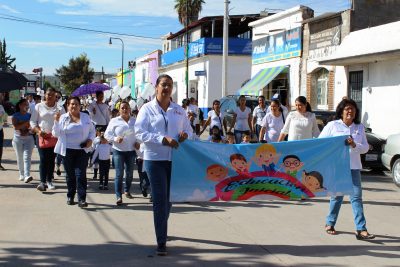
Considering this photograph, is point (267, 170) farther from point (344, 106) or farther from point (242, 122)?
point (242, 122)

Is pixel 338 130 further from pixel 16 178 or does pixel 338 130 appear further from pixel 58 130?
pixel 16 178

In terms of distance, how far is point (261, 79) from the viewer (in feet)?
88.1

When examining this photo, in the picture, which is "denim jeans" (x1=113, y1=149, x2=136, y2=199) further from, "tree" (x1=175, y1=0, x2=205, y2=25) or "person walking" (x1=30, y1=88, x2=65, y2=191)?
"tree" (x1=175, y1=0, x2=205, y2=25)

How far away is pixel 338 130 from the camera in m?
6.75

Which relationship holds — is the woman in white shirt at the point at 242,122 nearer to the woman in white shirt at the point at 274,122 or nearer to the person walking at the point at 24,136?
the woman in white shirt at the point at 274,122

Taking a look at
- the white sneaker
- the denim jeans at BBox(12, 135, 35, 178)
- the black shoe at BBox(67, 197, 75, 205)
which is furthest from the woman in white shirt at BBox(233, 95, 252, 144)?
the black shoe at BBox(67, 197, 75, 205)

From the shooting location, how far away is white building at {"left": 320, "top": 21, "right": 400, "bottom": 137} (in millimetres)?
17359

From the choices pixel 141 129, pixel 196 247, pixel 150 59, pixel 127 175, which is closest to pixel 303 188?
pixel 196 247

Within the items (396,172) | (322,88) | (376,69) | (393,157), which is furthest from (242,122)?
(322,88)

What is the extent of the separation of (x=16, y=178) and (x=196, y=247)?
648 centimetres

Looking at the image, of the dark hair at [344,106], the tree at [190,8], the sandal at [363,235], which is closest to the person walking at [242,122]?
the dark hair at [344,106]

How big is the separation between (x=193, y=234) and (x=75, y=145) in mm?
2784

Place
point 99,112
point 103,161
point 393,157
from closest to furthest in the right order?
1. point 103,161
2. point 393,157
3. point 99,112

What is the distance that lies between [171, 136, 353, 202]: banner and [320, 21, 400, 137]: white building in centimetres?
1094
